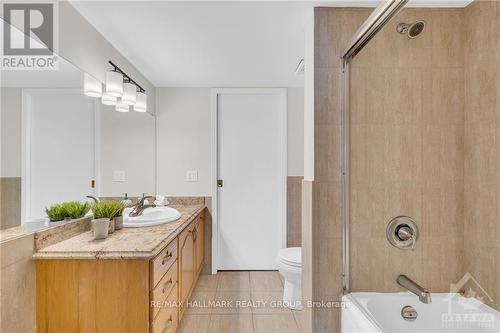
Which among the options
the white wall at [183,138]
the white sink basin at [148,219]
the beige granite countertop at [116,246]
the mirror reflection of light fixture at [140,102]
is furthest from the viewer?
the white wall at [183,138]

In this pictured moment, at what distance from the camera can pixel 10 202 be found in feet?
4.01

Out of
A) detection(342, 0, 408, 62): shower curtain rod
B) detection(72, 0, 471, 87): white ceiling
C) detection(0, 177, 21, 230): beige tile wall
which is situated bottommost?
detection(0, 177, 21, 230): beige tile wall

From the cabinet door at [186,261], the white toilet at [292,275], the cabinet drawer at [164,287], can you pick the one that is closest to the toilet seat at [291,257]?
the white toilet at [292,275]

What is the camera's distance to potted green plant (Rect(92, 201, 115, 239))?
1562 millimetres

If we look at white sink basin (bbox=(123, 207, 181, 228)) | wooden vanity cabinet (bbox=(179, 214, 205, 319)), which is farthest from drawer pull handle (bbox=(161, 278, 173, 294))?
white sink basin (bbox=(123, 207, 181, 228))

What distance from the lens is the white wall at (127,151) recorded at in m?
1.97

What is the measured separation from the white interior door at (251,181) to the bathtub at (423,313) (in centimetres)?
159

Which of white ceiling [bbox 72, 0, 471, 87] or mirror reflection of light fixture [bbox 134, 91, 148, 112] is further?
mirror reflection of light fixture [bbox 134, 91, 148, 112]

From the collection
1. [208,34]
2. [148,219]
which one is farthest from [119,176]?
[208,34]

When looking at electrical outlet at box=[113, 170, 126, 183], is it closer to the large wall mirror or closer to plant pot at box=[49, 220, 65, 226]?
the large wall mirror

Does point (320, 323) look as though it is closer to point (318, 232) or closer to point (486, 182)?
point (318, 232)

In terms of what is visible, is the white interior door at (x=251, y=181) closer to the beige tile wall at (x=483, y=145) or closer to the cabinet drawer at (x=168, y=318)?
the cabinet drawer at (x=168, y=318)

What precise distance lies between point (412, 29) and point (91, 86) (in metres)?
2.00

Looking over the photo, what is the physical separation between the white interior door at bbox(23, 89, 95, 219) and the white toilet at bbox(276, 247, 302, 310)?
1.57 metres
